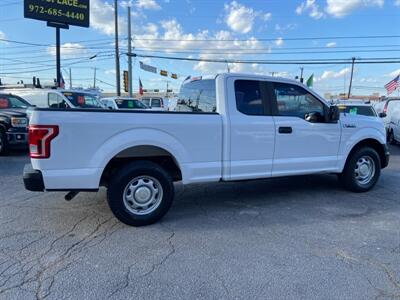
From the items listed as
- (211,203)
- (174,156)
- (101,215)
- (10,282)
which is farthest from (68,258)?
(211,203)

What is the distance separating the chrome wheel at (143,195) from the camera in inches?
157

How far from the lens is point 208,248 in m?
3.50

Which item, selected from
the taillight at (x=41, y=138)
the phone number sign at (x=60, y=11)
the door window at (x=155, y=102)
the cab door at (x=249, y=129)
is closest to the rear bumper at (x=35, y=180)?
the taillight at (x=41, y=138)

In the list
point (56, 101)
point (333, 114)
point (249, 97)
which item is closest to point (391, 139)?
point (333, 114)

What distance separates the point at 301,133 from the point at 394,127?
33.3 ft

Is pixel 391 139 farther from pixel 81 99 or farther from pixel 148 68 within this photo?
pixel 148 68

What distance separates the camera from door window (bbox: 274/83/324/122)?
190 inches

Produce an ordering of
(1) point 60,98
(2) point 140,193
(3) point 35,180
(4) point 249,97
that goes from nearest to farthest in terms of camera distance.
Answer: (3) point 35,180
(2) point 140,193
(4) point 249,97
(1) point 60,98

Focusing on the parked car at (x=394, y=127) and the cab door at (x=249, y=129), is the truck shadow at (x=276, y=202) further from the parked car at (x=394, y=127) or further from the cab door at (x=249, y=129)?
the parked car at (x=394, y=127)

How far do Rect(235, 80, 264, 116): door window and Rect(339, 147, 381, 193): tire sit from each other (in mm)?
2105

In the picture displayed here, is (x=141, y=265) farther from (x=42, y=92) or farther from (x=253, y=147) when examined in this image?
(x=42, y=92)

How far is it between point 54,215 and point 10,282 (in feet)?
5.55

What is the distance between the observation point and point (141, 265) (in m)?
3.13

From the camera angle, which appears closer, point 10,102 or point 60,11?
point 10,102
